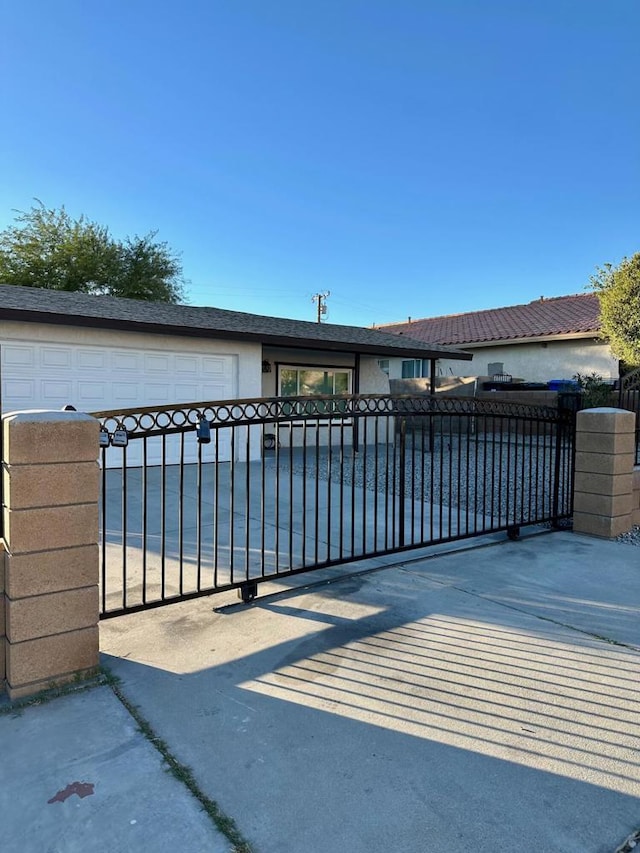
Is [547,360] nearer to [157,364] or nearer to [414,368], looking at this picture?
[414,368]

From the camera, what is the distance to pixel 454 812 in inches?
72.2

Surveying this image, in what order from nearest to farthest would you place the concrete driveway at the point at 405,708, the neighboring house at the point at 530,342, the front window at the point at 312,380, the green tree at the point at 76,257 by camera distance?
the concrete driveway at the point at 405,708 < the front window at the point at 312,380 < the neighboring house at the point at 530,342 < the green tree at the point at 76,257

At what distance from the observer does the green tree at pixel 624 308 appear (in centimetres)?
1218

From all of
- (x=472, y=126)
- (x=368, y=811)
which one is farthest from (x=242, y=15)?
(x=368, y=811)

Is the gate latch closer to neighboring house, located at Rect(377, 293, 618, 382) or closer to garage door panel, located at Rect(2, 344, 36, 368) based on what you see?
garage door panel, located at Rect(2, 344, 36, 368)

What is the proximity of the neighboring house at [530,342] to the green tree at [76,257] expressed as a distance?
39.1 feet

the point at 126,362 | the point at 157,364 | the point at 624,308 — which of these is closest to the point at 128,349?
the point at 126,362

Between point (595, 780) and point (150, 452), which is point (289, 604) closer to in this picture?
point (595, 780)

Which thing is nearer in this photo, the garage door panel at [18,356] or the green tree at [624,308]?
the garage door panel at [18,356]

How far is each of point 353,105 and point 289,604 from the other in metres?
12.0

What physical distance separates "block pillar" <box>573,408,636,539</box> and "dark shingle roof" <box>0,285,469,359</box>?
6.85 metres

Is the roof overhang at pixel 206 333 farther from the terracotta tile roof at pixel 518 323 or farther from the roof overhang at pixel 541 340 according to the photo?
the terracotta tile roof at pixel 518 323

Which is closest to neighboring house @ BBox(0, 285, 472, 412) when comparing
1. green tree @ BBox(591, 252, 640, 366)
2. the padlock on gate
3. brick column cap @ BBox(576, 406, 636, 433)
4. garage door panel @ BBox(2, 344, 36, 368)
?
garage door panel @ BBox(2, 344, 36, 368)

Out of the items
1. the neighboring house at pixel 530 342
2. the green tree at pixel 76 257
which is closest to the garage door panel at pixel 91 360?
the neighboring house at pixel 530 342
